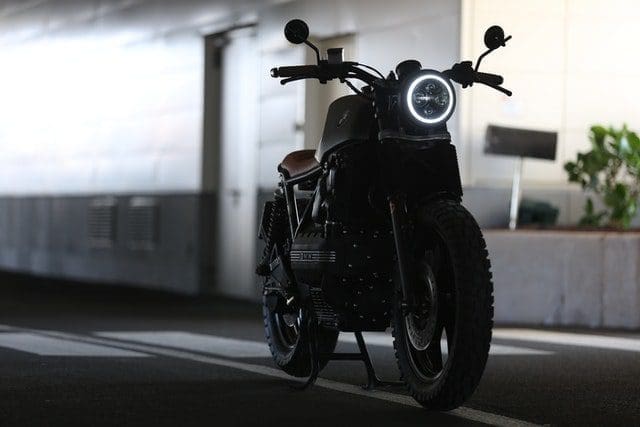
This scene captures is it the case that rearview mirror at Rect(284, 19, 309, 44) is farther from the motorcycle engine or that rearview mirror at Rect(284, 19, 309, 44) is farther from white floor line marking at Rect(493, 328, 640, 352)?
Answer: white floor line marking at Rect(493, 328, 640, 352)

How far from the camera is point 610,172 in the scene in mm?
14734

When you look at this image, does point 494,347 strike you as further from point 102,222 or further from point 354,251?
point 102,222

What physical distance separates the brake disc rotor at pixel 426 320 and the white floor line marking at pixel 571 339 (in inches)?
175

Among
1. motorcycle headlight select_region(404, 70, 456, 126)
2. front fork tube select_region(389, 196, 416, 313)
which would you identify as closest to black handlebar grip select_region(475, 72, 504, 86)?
motorcycle headlight select_region(404, 70, 456, 126)

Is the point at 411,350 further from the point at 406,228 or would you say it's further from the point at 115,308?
the point at 115,308

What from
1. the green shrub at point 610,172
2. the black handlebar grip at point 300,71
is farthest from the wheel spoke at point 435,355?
the green shrub at point 610,172

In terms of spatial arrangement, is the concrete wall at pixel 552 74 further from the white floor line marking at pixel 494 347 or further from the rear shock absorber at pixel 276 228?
the rear shock absorber at pixel 276 228

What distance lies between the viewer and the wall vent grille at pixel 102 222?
73.1 feet

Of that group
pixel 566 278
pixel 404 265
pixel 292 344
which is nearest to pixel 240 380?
pixel 292 344

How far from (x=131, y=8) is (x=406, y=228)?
50.8 ft

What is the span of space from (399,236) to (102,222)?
52.3 feet

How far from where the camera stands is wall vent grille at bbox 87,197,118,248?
73.1 feet

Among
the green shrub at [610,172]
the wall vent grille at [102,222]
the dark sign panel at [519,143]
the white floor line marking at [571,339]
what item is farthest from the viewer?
the wall vent grille at [102,222]

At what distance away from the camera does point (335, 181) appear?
293 inches
